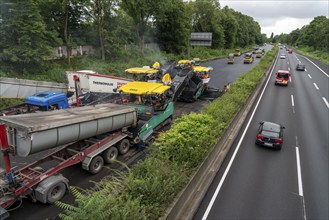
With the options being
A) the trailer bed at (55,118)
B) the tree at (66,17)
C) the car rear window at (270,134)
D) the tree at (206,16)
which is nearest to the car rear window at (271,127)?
the car rear window at (270,134)

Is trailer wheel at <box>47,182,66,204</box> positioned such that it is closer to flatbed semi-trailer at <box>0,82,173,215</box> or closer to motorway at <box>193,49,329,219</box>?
flatbed semi-trailer at <box>0,82,173,215</box>

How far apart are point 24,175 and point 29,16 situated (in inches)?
818

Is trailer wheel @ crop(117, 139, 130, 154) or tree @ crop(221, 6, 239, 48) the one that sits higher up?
tree @ crop(221, 6, 239, 48)

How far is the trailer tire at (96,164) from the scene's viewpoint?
1154 centimetres

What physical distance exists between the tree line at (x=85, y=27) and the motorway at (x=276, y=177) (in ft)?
74.4

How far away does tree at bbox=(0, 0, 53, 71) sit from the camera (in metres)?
23.5

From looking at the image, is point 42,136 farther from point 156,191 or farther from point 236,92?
point 236,92

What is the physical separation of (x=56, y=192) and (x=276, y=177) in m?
10.3

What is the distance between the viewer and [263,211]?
9586mm

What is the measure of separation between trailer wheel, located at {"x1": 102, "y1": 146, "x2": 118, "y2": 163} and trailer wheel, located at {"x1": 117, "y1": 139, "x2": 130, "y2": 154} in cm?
36

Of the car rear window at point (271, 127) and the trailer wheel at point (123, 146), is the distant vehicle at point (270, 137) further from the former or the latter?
the trailer wheel at point (123, 146)

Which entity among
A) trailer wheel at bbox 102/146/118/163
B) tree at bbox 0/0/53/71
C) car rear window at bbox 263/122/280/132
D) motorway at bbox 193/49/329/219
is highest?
tree at bbox 0/0/53/71

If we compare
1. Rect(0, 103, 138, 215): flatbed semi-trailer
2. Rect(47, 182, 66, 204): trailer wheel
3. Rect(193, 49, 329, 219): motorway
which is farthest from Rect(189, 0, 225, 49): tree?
Rect(47, 182, 66, 204): trailer wheel

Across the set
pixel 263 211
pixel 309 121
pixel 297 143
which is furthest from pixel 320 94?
pixel 263 211
